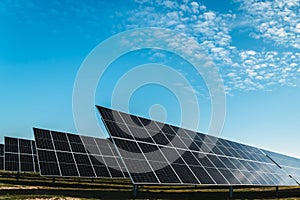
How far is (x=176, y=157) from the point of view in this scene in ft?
71.3

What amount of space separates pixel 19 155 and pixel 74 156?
12.9 metres

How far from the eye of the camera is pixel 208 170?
22156 millimetres

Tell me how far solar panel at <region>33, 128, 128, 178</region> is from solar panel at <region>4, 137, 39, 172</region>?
5784 millimetres

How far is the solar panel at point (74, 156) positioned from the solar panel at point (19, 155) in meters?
5.78

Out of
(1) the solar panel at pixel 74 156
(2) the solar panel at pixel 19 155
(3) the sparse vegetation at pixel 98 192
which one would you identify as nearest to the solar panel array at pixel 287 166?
(3) the sparse vegetation at pixel 98 192

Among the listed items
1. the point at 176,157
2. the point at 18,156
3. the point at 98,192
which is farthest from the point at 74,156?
the point at 18,156

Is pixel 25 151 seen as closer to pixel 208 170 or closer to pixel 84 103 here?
pixel 84 103

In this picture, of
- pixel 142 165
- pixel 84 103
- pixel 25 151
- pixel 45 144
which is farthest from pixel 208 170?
pixel 25 151

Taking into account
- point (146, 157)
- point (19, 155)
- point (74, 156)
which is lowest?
point (146, 157)

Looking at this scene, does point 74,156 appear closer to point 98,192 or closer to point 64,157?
point 64,157

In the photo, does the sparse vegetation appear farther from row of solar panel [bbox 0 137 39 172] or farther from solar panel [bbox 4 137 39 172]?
row of solar panel [bbox 0 137 39 172]

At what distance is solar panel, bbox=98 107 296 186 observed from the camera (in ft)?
59.3

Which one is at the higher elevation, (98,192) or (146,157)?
(98,192)

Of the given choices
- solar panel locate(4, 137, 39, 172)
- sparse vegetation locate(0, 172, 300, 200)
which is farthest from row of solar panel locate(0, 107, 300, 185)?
sparse vegetation locate(0, 172, 300, 200)
